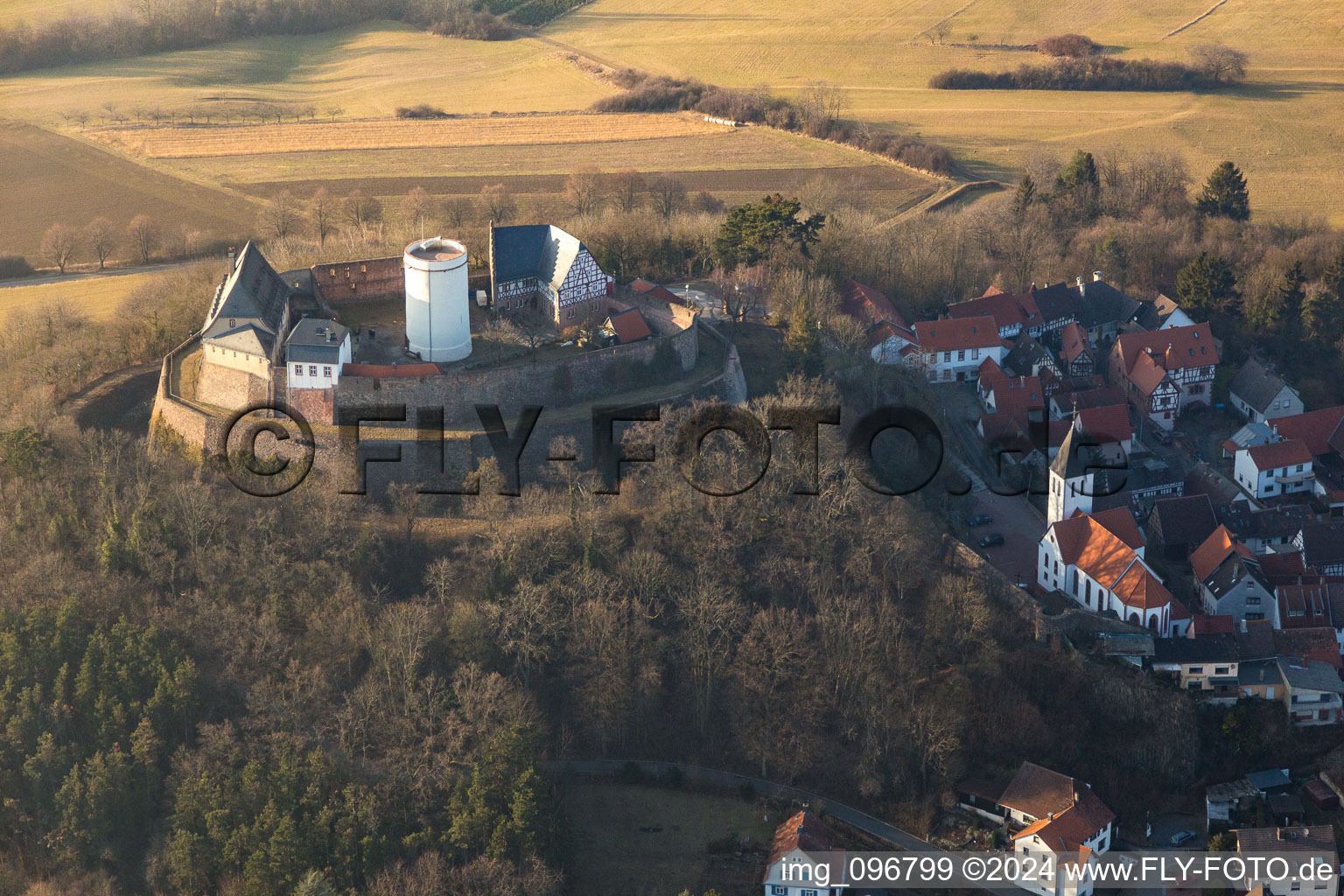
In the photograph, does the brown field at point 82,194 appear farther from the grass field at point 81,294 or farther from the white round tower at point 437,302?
the white round tower at point 437,302

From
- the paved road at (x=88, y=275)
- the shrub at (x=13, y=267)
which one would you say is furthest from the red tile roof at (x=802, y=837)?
the shrub at (x=13, y=267)

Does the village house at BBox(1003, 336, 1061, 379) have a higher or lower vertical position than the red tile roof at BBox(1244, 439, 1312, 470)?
higher

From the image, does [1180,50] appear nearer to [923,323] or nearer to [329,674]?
[923,323]

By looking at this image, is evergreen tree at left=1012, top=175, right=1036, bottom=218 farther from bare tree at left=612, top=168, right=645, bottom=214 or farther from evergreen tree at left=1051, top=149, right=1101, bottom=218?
bare tree at left=612, top=168, right=645, bottom=214

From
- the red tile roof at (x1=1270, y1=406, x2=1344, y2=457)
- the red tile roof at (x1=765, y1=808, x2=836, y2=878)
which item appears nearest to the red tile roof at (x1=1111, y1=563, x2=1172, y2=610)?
the red tile roof at (x1=765, y1=808, x2=836, y2=878)

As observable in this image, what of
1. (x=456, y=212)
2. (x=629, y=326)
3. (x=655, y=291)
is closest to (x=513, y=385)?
(x=629, y=326)

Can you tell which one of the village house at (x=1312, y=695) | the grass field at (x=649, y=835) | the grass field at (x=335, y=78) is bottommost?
the grass field at (x=649, y=835)

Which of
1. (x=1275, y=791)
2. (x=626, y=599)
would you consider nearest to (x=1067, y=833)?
(x=1275, y=791)
